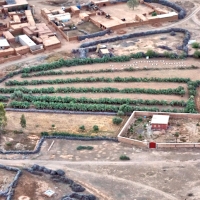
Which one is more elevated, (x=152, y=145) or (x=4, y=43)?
(x=4, y=43)

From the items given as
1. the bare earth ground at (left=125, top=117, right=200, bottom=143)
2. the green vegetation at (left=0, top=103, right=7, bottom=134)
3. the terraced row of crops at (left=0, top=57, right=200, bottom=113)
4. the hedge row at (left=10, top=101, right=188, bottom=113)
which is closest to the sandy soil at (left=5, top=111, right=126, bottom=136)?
the hedge row at (left=10, top=101, right=188, bottom=113)

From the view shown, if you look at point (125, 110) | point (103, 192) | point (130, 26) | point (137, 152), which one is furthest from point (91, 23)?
point (103, 192)

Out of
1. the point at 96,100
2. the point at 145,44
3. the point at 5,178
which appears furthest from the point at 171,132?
the point at 145,44

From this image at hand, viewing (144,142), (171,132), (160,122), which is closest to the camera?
(144,142)

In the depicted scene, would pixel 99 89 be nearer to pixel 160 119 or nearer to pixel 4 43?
pixel 160 119

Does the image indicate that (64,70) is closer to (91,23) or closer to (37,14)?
(91,23)

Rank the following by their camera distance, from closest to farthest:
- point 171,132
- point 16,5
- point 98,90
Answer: point 171,132
point 98,90
point 16,5

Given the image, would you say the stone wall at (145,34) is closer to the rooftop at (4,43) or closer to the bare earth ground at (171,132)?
the rooftop at (4,43)
